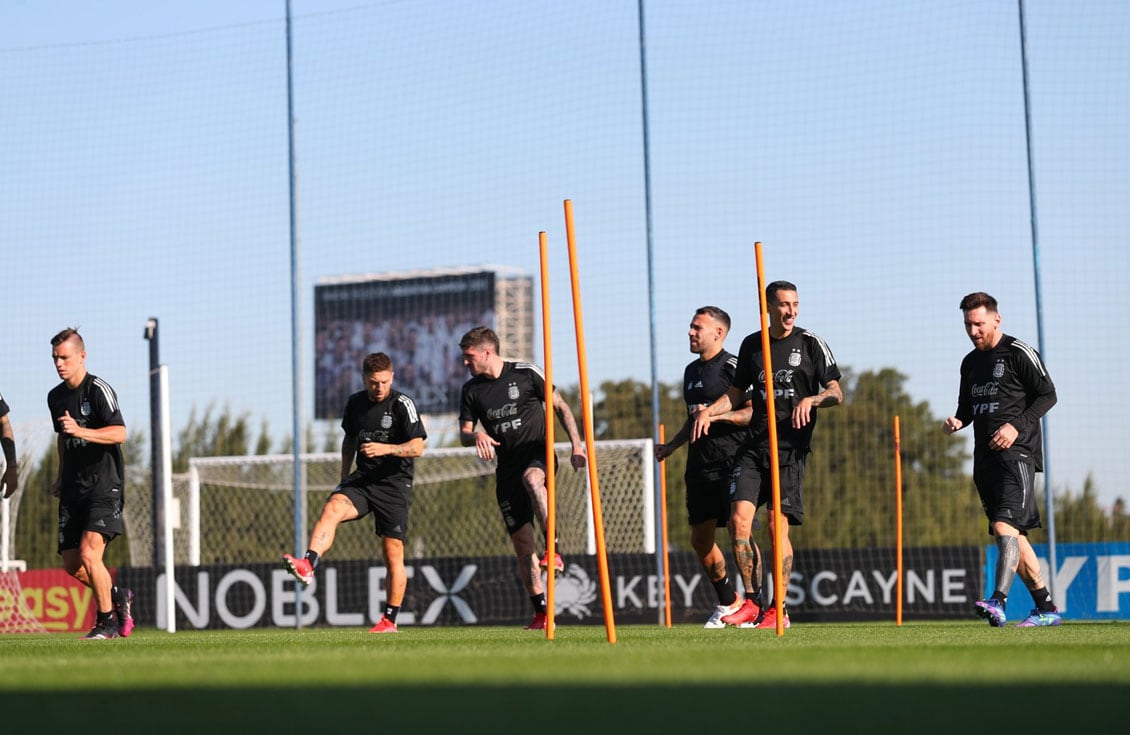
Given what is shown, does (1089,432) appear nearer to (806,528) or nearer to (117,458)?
(117,458)

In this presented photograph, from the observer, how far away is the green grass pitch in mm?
3779

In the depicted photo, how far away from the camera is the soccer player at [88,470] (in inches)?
424

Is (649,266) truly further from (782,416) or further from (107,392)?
(107,392)

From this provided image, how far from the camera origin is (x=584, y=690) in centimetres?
453

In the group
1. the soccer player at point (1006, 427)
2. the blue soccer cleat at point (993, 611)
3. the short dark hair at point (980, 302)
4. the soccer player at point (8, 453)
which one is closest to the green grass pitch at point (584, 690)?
the blue soccer cleat at point (993, 611)

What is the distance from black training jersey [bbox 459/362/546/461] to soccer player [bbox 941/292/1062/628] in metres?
2.74

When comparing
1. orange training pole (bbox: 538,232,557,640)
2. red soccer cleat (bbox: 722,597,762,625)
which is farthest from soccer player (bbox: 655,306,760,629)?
orange training pole (bbox: 538,232,557,640)

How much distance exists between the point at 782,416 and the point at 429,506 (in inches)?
783

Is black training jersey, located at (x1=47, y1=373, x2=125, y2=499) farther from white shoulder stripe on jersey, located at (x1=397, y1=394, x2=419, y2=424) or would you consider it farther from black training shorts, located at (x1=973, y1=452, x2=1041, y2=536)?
black training shorts, located at (x1=973, y1=452, x2=1041, y2=536)

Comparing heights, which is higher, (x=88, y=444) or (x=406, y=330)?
(x=406, y=330)

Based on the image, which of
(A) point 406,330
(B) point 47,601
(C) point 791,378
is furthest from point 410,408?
(A) point 406,330

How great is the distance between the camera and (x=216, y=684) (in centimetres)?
491

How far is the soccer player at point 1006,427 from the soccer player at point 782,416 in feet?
2.91

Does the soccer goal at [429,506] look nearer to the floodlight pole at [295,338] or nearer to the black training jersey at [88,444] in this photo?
the floodlight pole at [295,338]
